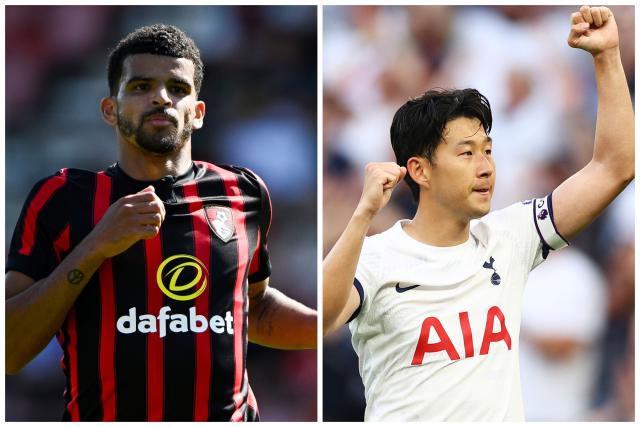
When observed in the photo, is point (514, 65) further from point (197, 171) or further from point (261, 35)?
point (197, 171)

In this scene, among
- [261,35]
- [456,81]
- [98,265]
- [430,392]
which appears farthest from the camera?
[261,35]

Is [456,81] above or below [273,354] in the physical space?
above

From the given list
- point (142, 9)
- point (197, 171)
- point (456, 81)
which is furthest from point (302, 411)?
point (142, 9)

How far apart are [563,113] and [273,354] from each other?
1.53 metres

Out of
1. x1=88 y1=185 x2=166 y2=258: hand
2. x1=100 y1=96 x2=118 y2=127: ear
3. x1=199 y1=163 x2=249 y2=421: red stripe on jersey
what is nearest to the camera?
x1=88 y1=185 x2=166 y2=258: hand

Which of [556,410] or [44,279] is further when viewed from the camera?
[556,410]

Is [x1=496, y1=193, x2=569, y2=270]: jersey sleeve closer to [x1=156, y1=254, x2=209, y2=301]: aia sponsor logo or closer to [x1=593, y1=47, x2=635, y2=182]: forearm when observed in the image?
[x1=593, y1=47, x2=635, y2=182]: forearm

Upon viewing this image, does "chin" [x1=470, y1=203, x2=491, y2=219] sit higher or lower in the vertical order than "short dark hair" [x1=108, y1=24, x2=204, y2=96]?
lower

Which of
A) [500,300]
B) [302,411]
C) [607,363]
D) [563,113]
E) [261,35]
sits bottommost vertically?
[302,411]

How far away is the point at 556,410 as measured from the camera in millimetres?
3221

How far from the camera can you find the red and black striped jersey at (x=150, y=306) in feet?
8.47

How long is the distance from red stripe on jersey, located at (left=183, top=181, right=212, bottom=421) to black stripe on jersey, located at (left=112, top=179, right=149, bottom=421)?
16cm

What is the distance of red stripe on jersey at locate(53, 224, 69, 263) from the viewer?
2600 millimetres

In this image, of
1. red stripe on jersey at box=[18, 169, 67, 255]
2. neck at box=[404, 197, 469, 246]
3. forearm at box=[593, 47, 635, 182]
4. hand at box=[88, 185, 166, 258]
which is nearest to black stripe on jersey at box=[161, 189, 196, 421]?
hand at box=[88, 185, 166, 258]
